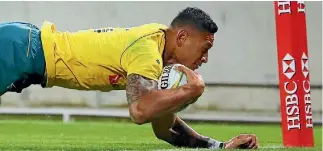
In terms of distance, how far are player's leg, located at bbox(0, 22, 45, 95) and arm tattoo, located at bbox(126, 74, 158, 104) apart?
2.23 ft

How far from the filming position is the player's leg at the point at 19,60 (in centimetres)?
518

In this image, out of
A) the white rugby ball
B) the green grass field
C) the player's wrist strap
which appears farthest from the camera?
the green grass field

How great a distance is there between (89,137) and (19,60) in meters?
3.40

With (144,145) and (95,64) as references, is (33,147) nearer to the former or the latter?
(144,145)

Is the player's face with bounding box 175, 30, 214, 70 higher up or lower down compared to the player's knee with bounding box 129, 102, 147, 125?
higher up

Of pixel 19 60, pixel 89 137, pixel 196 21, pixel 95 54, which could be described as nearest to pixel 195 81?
pixel 196 21

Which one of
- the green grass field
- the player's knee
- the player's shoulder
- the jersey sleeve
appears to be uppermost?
the player's shoulder

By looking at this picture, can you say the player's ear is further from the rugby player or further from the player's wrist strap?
the player's wrist strap

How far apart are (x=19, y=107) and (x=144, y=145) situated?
6395 millimetres

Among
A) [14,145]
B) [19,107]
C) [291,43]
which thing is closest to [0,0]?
[19,107]

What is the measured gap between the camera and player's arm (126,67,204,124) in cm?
477

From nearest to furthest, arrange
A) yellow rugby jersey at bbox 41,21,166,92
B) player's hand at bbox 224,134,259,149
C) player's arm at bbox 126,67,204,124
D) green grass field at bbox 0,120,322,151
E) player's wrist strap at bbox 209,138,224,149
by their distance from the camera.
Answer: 1. player's arm at bbox 126,67,204,124
2. yellow rugby jersey at bbox 41,21,166,92
3. player's hand at bbox 224,134,259,149
4. player's wrist strap at bbox 209,138,224,149
5. green grass field at bbox 0,120,322,151

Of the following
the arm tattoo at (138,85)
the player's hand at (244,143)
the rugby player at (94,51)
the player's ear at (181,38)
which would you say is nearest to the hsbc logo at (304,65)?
the player's hand at (244,143)

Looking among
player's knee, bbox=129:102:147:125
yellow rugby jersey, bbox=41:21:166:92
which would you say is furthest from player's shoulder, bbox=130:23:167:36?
player's knee, bbox=129:102:147:125
